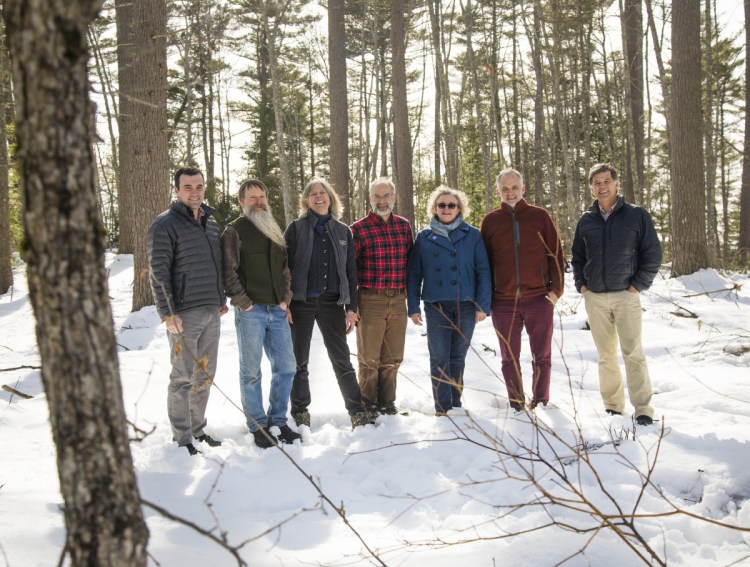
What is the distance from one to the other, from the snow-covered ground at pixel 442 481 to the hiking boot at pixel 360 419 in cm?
8

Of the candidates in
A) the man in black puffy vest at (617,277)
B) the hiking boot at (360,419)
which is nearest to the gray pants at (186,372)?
the hiking boot at (360,419)

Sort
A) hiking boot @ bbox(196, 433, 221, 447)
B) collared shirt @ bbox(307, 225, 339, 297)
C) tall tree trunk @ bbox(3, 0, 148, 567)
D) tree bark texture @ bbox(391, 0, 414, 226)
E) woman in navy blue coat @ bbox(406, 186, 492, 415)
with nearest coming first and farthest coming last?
tall tree trunk @ bbox(3, 0, 148, 567) < hiking boot @ bbox(196, 433, 221, 447) < collared shirt @ bbox(307, 225, 339, 297) < woman in navy blue coat @ bbox(406, 186, 492, 415) < tree bark texture @ bbox(391, 0, 414, 226)

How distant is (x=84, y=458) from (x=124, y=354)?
6.22 meters

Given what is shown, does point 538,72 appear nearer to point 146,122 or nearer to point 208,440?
point 146,122

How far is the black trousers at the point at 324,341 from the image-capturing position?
4.61 metres

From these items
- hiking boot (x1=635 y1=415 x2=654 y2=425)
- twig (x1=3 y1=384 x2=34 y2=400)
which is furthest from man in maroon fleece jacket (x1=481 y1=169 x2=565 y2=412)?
twig (x1=3 y1=384 x2=34 y2=400)

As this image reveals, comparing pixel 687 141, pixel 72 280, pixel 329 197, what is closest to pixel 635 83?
pixel 687 141

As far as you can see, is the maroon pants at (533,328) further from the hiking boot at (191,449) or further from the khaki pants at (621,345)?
the hiking boot at (191,449)

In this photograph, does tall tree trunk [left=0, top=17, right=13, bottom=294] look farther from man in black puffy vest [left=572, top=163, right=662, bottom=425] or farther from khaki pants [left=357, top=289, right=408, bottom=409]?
man in black puffy vest [left=572, top=163, right=662, bottom=425]

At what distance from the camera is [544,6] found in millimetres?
14039

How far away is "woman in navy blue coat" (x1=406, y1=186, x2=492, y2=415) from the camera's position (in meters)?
4.66

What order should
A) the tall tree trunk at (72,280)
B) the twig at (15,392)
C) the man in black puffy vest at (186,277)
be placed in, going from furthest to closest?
1. the twig at (15,392)
2. the man in black puffy vest at (186,277)
3. the tall tree trunk at (72,280)

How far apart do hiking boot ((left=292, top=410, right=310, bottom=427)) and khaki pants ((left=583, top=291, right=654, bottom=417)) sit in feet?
8.53

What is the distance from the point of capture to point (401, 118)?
11.5 m
